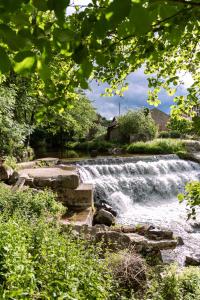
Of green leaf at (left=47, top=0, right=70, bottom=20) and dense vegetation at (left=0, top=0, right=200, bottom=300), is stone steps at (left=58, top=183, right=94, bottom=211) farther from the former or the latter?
green leaf at (left=47, top=0, right=70, bottom=20)

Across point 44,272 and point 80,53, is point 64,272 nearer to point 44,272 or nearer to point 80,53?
point 44,272

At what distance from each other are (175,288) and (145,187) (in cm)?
1094

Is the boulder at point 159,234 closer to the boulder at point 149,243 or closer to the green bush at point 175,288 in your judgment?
the boulder at point 149,243

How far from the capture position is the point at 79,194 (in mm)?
10969

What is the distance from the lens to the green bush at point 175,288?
5.27 m

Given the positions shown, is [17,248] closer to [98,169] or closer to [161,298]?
[161,298]

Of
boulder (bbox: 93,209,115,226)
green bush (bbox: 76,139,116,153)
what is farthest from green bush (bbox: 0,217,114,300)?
green bush (bbox: 76,139,116,153)

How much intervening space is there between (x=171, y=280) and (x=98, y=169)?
11.2 metres

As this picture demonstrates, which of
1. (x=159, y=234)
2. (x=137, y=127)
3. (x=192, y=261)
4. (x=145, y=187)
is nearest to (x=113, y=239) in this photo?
(x=159, y=234)

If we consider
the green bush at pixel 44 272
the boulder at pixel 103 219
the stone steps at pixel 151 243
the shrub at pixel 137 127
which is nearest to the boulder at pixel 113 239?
the stone steps at pixel 151 243

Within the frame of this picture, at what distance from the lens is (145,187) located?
1625 cm

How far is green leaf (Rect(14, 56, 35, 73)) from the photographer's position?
49.8 inches

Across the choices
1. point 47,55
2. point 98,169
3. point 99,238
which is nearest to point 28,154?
point 98,169

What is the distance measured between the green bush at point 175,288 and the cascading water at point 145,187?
414cm
